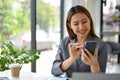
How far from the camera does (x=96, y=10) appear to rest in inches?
178

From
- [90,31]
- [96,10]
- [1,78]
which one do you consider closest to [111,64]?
[96,10]

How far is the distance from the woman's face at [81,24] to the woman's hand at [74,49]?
0.18 m

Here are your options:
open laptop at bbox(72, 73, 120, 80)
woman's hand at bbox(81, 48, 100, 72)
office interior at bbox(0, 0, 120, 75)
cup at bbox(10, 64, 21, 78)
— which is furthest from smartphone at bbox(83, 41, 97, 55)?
office interior at bbox(0, 0, 120, 75)

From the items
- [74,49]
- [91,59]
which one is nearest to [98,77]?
[91,59]

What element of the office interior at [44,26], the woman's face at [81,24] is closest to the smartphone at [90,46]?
the woman's face at [81,24]

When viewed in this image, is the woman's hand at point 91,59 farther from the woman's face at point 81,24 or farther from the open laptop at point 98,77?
the open laptop at point 98,77

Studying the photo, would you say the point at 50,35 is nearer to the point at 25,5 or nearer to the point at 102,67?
the point at 25,5

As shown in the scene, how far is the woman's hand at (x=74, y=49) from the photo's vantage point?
6.26 ft

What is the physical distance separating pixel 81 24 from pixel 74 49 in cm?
25

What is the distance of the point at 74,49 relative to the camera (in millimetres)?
1928

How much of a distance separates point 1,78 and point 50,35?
8.54 ft

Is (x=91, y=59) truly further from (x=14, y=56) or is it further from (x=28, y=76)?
(x=14, y=56)

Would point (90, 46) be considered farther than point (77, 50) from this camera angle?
No

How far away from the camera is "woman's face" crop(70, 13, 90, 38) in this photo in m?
2.03
